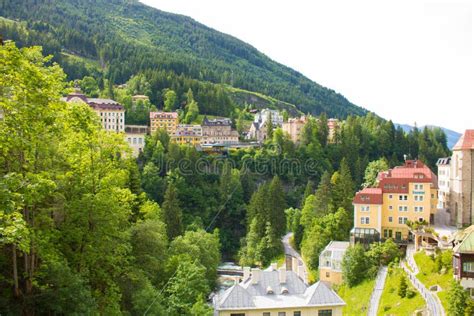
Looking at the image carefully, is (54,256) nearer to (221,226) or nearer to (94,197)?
(94,197)

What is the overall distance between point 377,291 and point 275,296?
12.9 meters

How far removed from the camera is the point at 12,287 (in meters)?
20.1

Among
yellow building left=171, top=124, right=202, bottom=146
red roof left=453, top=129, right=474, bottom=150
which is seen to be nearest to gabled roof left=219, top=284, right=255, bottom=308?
red roof left=453, top=129, right=474, bottom=150

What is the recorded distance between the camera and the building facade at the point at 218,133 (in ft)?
359

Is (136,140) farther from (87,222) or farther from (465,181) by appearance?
(87,222)

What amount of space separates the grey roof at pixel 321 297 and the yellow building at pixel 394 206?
17.7 meters

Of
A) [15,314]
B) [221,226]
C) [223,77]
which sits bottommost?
[221,226]

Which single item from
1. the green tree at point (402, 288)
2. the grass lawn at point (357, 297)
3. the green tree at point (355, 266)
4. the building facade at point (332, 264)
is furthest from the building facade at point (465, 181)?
the green tree at point (402, 288)

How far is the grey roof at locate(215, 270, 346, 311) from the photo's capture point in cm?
3328

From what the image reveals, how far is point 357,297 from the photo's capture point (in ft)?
145

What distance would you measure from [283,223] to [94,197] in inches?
1947

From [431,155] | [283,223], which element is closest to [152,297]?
[283,223]

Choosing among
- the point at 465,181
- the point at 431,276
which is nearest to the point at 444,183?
the point at 465,181

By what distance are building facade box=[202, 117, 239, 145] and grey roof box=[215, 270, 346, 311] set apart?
74073mm
